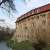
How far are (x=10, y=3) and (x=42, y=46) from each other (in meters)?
0.91

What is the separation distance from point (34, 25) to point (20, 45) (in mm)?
384

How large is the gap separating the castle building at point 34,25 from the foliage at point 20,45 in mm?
69

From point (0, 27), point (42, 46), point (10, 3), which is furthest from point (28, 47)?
point (10, 3)

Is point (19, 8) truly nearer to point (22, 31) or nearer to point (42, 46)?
point (22, 31)

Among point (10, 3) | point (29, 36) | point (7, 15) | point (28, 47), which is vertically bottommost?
point (28, 47)

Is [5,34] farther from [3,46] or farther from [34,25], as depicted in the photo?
[34,25]

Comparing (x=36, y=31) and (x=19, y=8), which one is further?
(x=19, y=8)

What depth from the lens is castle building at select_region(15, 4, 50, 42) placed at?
233 centimetres

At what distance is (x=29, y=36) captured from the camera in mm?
2426

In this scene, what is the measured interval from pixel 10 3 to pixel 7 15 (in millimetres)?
215

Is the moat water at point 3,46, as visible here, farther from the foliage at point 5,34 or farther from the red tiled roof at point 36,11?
the red tiled roof at point 36,11

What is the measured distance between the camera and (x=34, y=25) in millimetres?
2400

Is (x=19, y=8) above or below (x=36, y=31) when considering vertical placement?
above

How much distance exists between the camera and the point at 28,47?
2379mm
